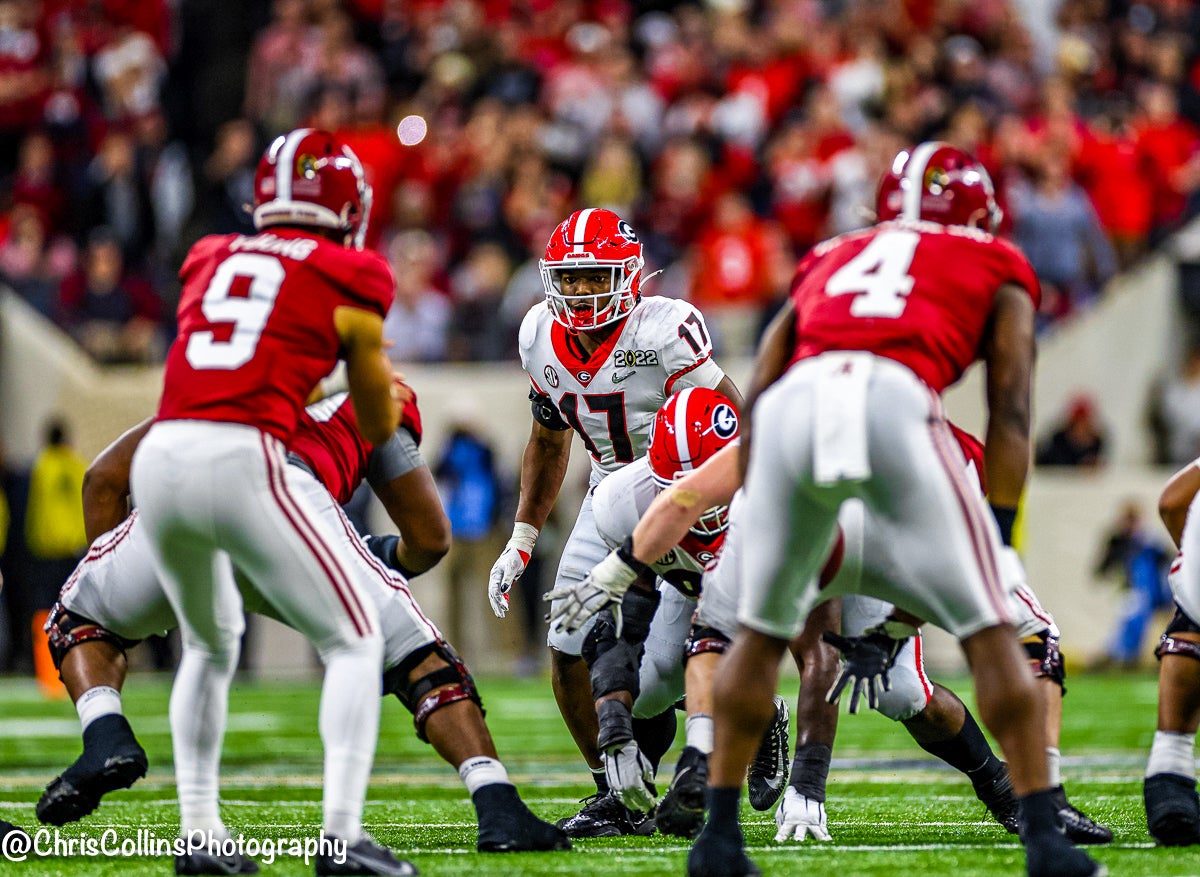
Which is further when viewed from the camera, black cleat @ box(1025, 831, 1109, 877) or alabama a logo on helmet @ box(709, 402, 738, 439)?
alabama a logo on helmet @ box(709, 402, 738, 439)

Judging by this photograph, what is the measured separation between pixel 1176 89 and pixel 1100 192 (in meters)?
1.27

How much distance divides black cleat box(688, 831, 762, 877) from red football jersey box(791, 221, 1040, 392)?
1.14 metres

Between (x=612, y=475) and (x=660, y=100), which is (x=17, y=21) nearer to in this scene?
(x=660, y=100)

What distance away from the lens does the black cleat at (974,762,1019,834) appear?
563 cm

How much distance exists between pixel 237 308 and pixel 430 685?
1.25 meters

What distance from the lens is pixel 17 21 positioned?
16.3m

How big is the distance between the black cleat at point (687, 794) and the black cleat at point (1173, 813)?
4.02ft

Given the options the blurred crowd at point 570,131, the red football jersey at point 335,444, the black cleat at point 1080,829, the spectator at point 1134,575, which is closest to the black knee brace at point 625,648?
the red football jersey at point 335,444

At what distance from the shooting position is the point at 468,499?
45.2 feet

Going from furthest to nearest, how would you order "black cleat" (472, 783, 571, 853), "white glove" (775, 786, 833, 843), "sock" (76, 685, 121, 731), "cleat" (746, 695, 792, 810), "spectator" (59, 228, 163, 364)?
1. "spectator" (59, 228, 163, 364)
2. "cleat" (746, 695, 792, 810)
3. "sock" (76, 685, 121, 731)
4. "white glove" (775, 786, 833, 843)
5. "black cleat" (472, 783, 571, 853)

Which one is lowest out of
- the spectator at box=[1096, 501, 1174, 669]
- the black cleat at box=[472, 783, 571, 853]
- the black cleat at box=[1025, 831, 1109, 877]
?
the spectator at box=[1096, 501, 1174, 669]

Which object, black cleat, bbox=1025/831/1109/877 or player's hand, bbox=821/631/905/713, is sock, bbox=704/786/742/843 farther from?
black cleat, bbox=1025/831/1109/877

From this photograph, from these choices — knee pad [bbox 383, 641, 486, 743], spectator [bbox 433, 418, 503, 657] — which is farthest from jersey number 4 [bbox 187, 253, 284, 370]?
spectator [bbox 433, 418, 503, 657]

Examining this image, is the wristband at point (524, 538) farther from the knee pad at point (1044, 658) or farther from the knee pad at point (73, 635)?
the knee pad at point (1044, 658)
